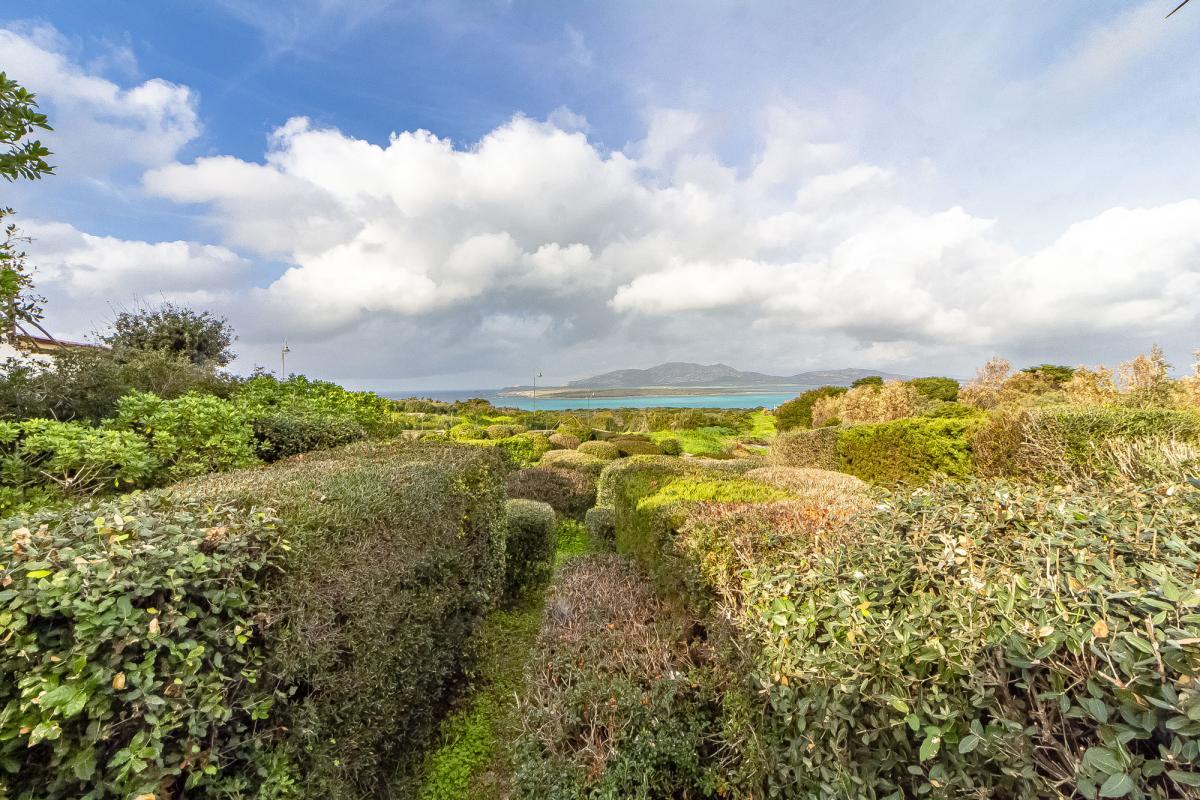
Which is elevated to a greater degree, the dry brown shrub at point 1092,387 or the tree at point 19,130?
the tree at point 19,130

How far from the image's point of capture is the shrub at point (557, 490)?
42.0 feet

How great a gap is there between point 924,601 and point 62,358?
31.3ft

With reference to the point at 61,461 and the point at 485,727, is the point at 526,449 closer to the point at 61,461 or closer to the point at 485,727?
the point at 61,461

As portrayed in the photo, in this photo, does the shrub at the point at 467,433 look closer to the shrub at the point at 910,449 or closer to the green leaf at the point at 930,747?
the shrub at the point at 910,449

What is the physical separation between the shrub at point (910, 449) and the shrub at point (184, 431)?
1153 cm

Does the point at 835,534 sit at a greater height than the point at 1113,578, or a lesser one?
lesser

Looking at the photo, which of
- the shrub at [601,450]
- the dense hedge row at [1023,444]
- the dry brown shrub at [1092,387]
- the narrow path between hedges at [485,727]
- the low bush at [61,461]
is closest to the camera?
the narrow path between hedges at [485,727]

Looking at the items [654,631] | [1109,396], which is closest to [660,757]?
[654,631]

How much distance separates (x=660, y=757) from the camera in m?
2.81

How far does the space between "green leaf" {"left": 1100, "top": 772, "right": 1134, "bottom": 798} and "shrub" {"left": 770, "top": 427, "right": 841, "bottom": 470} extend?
13579mm

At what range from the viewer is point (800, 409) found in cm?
3628

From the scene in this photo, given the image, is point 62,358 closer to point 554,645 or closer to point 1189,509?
point 554,645

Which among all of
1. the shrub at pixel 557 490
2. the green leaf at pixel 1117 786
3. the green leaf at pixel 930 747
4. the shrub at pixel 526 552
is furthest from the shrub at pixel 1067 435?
the shrub at pixel 557 490

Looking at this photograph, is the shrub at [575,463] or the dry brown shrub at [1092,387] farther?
the dry brown shrub at [1092,387]
